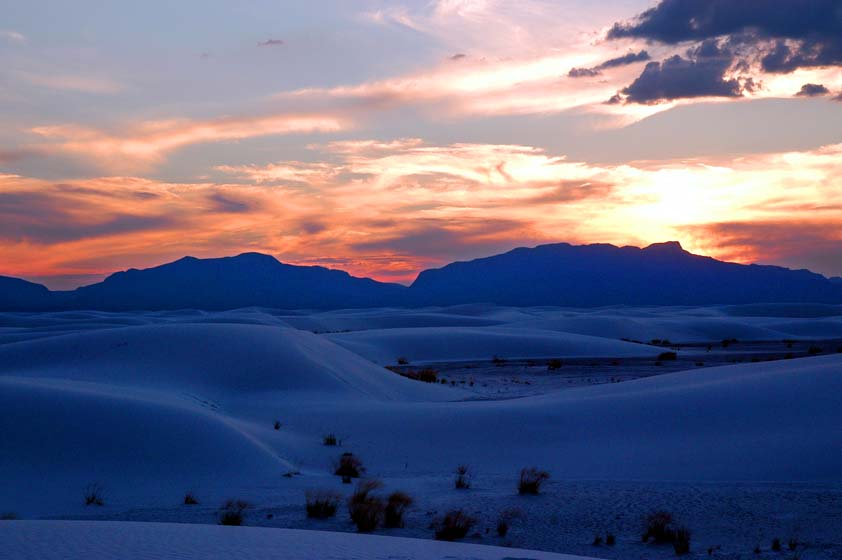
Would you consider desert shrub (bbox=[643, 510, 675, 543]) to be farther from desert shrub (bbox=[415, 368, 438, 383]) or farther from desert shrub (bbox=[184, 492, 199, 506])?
desert shrub (bbox=[415, 368, 438, 383])

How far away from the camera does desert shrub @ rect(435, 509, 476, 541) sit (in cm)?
880

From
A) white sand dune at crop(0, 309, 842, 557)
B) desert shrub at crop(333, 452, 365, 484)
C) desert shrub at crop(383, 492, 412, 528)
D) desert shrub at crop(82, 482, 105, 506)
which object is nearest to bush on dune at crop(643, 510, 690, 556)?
white sand dune at crop(0, 309, 842, 557)

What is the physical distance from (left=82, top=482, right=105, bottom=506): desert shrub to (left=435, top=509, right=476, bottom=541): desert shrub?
15.4 feet

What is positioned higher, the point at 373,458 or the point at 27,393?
the point at 27,393

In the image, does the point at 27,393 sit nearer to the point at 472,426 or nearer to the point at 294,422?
the point at 294,422

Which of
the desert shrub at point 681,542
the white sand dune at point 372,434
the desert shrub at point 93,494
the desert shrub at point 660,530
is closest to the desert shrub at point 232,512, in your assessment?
the white sand dune at point 372,434

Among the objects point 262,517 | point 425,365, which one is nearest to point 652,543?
point 262,517

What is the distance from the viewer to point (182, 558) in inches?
242

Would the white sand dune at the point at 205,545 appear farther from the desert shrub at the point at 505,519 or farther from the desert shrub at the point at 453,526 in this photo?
the desert shrub at the point at 505,519

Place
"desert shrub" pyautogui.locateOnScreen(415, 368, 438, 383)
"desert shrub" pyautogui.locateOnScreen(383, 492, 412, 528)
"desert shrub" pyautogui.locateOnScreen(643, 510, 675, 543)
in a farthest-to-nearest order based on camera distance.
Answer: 1. "desert shrub" pyautogui.locateOnScreen(415, 368, 438, 383)
2. "desert shrub" pyautogui.locateOnScreen(383, 492, 412, 528)
3. "desert shrub" pyautogui.locateOnScreen(643, 510, 675, 543)

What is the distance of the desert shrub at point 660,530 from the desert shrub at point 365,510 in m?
2.86

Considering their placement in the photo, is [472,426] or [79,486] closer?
[79,486]

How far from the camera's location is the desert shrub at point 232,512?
929 cm

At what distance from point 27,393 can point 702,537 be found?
1163 cm
